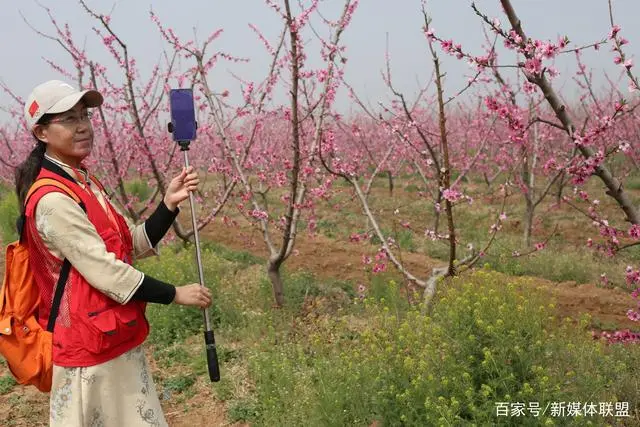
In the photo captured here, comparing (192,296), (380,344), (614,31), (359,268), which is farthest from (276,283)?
(614,31)

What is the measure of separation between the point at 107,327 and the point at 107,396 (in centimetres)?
35

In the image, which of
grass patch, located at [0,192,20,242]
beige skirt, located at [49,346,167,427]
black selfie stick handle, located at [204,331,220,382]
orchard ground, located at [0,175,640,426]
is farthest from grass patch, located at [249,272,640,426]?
grass patch, located at [0,192,20,242]

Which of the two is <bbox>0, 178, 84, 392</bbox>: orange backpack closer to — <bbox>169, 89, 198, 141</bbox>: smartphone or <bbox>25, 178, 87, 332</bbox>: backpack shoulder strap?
<bbox>25, 178, 87, 332</bbox>: backpack shoulder strap

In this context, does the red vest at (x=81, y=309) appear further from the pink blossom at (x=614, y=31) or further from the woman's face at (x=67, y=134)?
the pink blossom at (x=614, y=31)

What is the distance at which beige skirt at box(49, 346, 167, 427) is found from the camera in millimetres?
2039

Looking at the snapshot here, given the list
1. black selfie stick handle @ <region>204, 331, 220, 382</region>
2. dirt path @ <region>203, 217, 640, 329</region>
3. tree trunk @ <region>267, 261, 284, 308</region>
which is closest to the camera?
black selfie stick handle @ <region>204, 331, 220, 382</region>

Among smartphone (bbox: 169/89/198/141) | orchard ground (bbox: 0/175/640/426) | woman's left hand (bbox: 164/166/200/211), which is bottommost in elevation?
orchard ground (bbox: 0/175/640/426)

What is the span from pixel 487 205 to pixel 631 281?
380 inches

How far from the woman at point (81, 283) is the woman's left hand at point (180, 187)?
34cm

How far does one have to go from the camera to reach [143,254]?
256cm

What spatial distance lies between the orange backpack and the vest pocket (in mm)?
175

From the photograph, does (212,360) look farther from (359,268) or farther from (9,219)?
(9,219)

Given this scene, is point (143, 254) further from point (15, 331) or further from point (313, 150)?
point (313, 150)

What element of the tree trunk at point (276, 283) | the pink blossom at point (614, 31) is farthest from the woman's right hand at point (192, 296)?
the tree trunk at point (276, 283)
